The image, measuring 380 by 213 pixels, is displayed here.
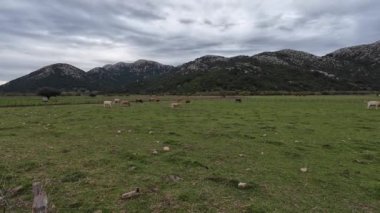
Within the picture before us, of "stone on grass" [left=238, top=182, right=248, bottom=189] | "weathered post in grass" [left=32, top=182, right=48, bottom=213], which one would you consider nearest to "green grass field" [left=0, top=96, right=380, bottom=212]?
"stone on grass" [left=238, top=182, right=248, bottom=189]

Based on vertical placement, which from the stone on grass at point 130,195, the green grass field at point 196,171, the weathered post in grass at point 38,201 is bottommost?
the green grass field at point 196,171

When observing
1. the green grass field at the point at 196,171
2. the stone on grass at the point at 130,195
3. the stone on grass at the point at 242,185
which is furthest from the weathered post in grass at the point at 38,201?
the stone on grass at the point at 242,185

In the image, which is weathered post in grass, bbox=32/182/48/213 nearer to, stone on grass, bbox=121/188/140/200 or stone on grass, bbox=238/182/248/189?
stone on grass, bbox=121/188/140/200

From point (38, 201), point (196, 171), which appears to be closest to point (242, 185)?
point (196, 171)

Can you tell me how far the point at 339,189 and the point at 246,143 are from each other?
25.5 feet

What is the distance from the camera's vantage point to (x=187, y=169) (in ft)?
40.2

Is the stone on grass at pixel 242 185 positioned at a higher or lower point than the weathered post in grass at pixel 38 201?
lower

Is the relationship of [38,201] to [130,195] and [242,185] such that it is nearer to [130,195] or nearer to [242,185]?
[130,195]

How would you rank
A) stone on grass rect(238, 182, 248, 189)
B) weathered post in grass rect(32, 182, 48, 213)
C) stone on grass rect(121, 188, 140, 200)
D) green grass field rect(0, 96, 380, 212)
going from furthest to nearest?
stone on grass rect(238, 182, 248, 189) → stone on grass rect(121, 188, 140, 200) → green grass field rect(0, 96, 380, 212) → weathered post in grass rect(32, 182, 48, 213)

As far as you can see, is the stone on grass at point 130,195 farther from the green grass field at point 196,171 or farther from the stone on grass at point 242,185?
the stone on grass at point 242,185

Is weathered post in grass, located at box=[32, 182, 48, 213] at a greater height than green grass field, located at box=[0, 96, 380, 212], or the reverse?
weathered post in grass, located at box=[32, 182, 48, 213]

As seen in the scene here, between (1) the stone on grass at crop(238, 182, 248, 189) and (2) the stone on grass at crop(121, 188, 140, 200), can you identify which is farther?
(1) the stone on grass at crop(238, 182, 248, 189)

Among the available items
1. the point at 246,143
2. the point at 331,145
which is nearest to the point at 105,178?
the point at 246,143

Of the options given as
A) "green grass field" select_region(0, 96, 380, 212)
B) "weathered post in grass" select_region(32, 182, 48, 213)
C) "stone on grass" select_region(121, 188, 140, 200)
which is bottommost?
"green grass field" select_region(0, 96, 380, 212)
